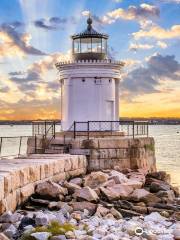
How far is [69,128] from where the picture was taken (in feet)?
56.7

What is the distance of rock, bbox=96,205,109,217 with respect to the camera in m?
9.74

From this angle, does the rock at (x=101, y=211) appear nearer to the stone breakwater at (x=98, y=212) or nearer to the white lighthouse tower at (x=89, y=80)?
the stone breakwater at (x=98, y=212)

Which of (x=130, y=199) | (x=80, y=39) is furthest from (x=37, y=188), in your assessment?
(x=80, y=39)

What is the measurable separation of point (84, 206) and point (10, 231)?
228 centimetres

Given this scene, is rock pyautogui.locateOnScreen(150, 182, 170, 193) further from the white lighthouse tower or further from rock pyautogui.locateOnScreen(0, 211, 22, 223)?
the white lighthouse tower

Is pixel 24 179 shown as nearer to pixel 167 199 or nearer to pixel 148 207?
pixel 148 207

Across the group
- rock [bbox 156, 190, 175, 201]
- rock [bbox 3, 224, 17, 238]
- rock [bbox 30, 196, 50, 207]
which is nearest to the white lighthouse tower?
rock [bbox 156, 190, 175, 201]

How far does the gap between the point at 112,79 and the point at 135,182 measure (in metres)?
5.80

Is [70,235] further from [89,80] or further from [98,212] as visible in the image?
[89,80]

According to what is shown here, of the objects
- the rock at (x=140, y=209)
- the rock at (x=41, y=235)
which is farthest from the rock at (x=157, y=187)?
the rock at (x=41, y=235)

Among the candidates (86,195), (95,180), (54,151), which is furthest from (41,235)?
(54,151)

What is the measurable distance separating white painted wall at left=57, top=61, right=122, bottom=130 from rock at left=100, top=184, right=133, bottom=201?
19.1 feet

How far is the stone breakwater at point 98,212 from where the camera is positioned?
8.23 m

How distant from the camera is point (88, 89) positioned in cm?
1711
